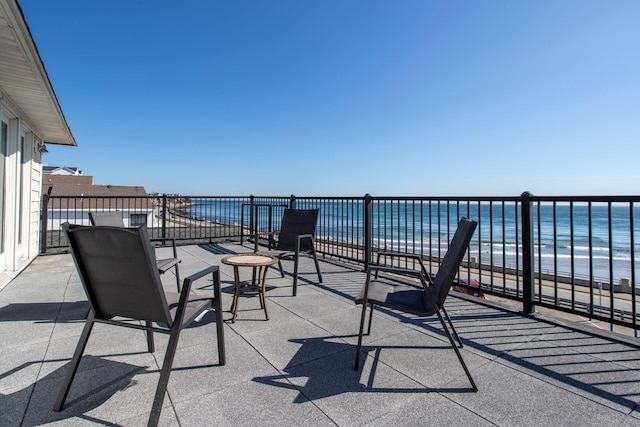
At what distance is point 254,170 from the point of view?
36656 millimetres

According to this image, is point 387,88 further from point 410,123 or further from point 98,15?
point 98,15

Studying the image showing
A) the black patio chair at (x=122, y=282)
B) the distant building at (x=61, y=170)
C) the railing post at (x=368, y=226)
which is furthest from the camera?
the distant building at (x=61, y=170)

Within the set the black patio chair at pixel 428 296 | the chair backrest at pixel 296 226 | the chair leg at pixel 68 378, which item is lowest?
the chair leg at pixel 68 378

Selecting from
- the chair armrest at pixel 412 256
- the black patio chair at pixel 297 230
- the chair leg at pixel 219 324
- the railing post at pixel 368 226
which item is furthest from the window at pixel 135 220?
the railing post at pixel 368 226

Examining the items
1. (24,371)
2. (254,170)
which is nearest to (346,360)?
(24,371)

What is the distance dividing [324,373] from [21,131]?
588cm

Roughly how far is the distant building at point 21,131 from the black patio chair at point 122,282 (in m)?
1.83

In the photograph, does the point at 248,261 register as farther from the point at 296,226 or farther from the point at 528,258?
the point at 528,258

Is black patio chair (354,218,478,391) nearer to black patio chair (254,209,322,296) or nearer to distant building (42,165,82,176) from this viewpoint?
black patio chair (254,209,322,296)

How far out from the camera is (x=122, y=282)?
1.46m

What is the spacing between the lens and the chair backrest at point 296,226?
428 centimetres

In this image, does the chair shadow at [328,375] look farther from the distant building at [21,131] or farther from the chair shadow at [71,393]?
the distant building at [21,131]

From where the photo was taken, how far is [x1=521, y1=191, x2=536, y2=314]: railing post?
9.17 ft

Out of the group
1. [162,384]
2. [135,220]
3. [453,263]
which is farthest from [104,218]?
[135,220]
